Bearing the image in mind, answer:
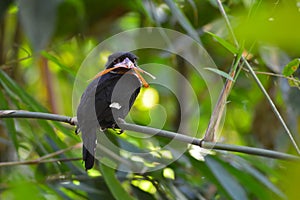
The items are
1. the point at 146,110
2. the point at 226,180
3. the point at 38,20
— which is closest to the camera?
the point at 38,20

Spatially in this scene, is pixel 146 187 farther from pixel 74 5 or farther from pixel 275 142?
pixel 74 5

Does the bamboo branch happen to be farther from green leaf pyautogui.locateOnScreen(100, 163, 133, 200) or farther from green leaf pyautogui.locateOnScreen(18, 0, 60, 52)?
green leaf pyautogui.locateOnScreen(100, 163, 133, 200)

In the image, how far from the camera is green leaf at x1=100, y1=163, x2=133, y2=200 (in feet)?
5.85

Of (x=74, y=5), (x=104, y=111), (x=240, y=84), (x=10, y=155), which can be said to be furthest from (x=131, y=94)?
(x=240, y=84)

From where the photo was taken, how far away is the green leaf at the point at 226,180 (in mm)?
1884

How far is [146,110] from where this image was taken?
117 inches

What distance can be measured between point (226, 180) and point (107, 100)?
2.20ft

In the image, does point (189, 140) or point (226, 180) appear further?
point (226, 180)

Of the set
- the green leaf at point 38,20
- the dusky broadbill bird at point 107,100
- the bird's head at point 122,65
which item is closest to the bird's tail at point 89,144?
the dusky broadbill bird at point 107,100

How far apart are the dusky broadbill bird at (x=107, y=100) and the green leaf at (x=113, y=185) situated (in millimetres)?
312

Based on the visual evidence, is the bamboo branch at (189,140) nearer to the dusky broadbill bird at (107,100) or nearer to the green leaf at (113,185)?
the dusky broadbill bird at (107,100)

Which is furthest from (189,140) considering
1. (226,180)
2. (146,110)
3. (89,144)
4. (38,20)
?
(146,110)

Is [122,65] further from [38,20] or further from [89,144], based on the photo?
[38,20]

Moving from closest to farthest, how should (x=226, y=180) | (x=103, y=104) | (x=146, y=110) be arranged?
(x=103, y=104) → (x=226, y=180) → (x=146, y=110)
